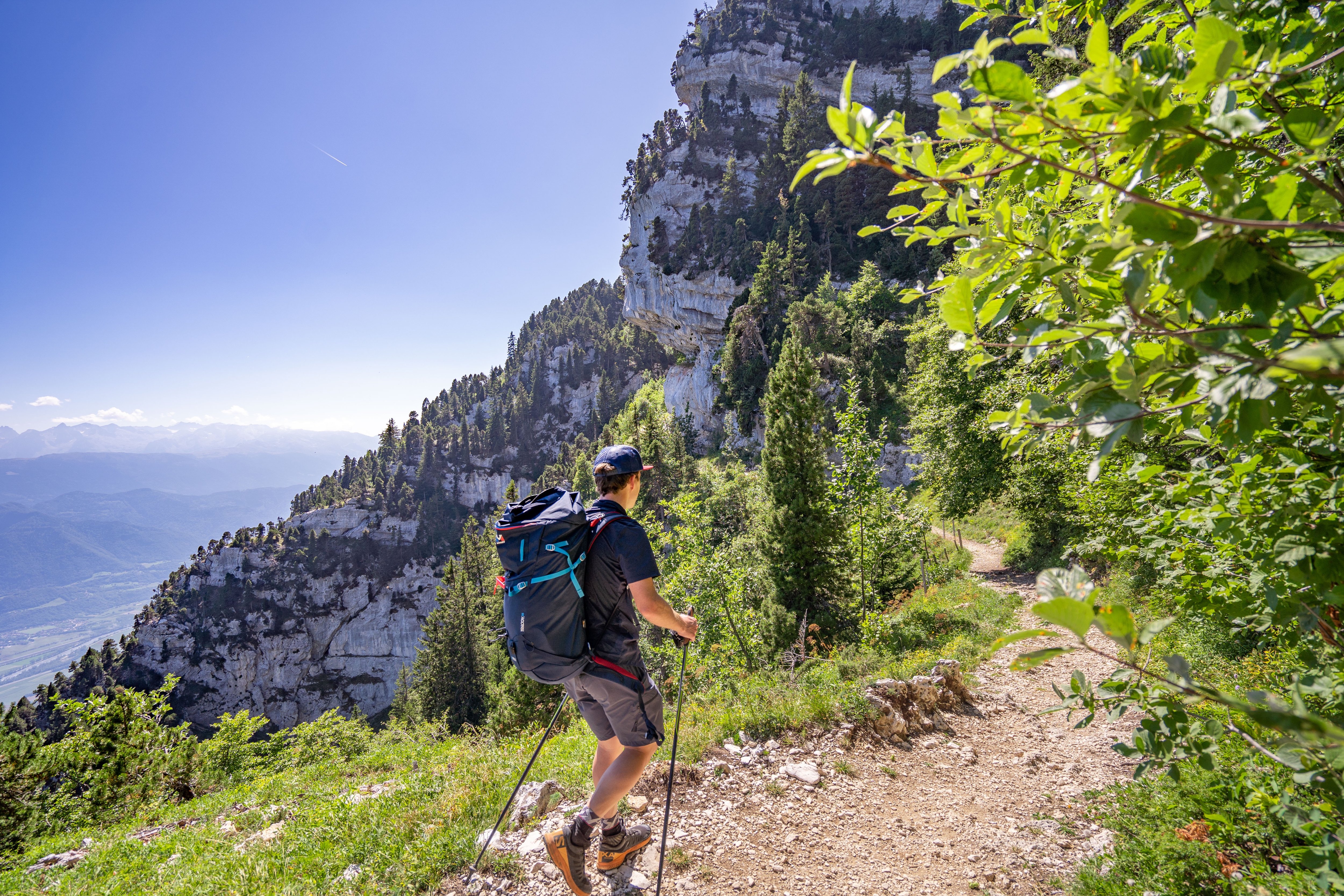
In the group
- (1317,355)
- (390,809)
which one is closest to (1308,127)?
(1317,355)

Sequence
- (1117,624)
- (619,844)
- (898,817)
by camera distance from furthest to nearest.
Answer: (898,817) → (619,844) → (1117,624)

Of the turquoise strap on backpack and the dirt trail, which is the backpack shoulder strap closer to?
the turquoise strap on backpack

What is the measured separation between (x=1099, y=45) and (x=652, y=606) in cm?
273

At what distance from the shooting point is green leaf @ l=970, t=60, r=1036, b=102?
42.1 inches

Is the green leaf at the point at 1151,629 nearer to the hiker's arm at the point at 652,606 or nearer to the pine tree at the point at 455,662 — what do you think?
the hiker's arm at the point at 652,606

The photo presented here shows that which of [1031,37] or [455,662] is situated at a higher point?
[1031,37]

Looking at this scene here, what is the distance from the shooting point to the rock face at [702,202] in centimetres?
6206

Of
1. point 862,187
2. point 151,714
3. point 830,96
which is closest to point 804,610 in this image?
point 151,714

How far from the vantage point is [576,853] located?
3.20m

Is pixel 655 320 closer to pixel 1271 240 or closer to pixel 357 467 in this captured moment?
pixel 1271 240

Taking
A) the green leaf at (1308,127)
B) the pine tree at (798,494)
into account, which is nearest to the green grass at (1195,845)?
the green leaf at (1308,127)

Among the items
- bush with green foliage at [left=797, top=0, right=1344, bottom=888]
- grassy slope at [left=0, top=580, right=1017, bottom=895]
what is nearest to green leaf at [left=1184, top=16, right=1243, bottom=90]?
bush with green foliage at [left=797, top=0, right=1344, bottom=888]

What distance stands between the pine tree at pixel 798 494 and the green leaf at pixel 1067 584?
1065 centimetres

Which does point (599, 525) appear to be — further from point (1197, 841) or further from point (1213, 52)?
point (1197, 841)
